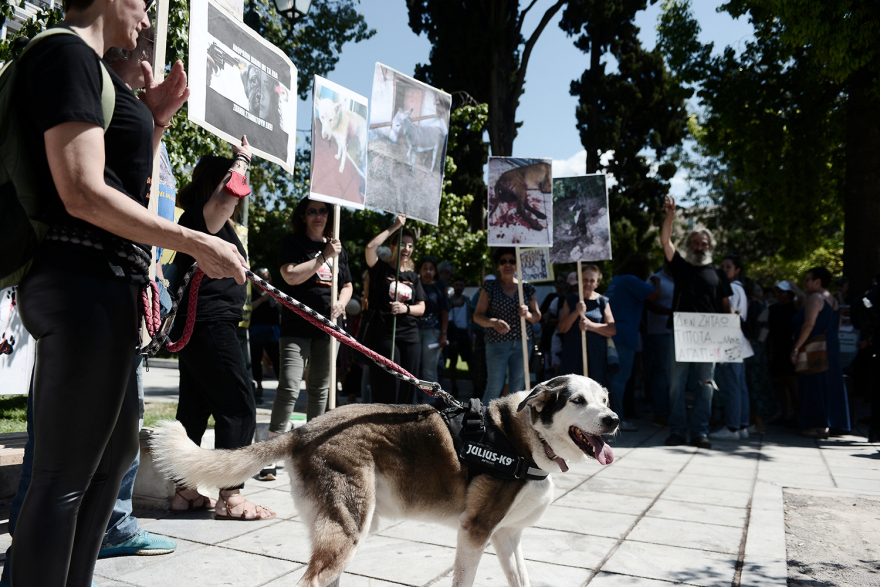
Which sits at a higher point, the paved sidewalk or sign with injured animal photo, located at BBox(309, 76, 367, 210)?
sign with injured animal photo, located at BBox(309, 76, 367, 210)

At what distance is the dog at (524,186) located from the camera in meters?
7.16

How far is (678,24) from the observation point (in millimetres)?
15188

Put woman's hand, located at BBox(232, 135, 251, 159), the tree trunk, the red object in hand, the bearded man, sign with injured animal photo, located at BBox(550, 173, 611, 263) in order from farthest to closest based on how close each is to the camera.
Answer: the tree trunk
sign with injured animal photo, located at BBox(550, 173, 611, 263)
the bearded man
woman's hand, located at BBox(232, 135, 251, 159)
the red object in hand

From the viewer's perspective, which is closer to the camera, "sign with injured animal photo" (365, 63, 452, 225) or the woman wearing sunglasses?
"sign with injured animal photo" (365, 63, 452, 225)

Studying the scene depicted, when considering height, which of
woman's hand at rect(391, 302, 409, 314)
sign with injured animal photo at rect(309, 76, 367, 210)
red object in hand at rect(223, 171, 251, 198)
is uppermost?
sign with injured animal photo at rect(309, 76, 367, 210)

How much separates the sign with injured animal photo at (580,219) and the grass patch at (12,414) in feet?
20.5

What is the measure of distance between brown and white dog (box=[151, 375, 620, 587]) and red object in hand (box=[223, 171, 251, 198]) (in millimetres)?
1350

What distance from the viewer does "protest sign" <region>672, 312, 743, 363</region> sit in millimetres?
7410

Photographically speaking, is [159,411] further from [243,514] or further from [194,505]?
[243,514]

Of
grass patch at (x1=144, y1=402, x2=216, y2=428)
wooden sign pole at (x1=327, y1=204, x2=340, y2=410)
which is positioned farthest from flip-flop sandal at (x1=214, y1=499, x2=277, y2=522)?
grass patch at (x1=144, y1=402, x2=216, y2=428)

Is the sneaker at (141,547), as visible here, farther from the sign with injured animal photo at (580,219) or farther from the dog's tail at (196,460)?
the sign with injured animal photo at (580,219)

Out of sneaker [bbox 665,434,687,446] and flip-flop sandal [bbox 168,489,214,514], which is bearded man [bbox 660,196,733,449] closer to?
sneaker [bbox 665,434,687,446]

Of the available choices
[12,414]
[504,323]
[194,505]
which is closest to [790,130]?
[504,323]

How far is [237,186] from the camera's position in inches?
136
